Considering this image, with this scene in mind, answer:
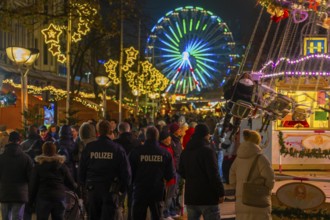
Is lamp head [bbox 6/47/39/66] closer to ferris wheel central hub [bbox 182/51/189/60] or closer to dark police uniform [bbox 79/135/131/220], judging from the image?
dark police uniform [bbox 79/135/131/220]

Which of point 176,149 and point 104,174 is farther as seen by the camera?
point 176,149

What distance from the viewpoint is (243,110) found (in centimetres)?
1298

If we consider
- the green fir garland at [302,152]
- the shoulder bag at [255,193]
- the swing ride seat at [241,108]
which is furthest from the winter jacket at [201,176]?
the green fir garland at [302,152]

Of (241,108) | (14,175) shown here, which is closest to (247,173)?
(14,175)

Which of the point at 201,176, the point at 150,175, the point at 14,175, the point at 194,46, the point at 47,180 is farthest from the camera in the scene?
the point at 194,46

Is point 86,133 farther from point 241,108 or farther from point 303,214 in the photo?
point 303,214

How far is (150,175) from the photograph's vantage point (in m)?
9.33

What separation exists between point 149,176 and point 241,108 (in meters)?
4.12

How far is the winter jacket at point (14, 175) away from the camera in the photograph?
32.0ft

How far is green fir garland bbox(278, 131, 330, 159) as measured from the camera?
19797mm

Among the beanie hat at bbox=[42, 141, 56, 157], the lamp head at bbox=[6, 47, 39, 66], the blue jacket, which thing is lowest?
the blue jacket

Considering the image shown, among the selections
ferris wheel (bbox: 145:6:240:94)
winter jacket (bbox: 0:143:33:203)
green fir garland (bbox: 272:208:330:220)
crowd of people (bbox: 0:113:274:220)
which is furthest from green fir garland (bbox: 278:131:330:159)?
ferris wheel (bbox: 145:6:240:94)

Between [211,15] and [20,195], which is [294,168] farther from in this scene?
[211,15]

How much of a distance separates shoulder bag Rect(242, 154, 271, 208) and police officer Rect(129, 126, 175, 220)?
5.04 feet
